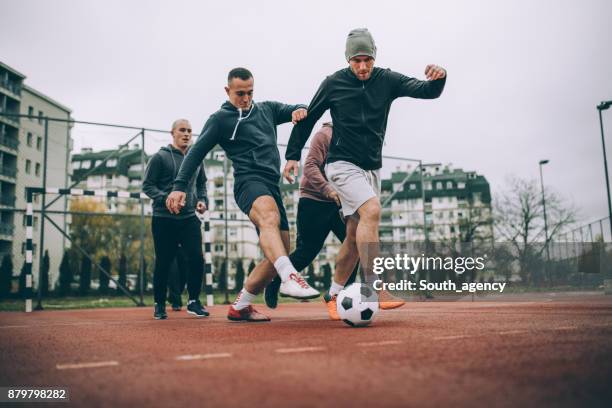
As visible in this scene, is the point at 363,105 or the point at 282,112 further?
the point at 282,112

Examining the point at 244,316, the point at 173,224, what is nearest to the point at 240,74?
the point at 244,316

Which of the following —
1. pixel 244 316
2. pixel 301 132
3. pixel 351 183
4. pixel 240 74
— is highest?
Answer: pixel 240 74

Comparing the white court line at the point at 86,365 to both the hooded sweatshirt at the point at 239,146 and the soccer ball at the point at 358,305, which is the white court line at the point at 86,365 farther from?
the hooded sweatshirt at the point at 239,146

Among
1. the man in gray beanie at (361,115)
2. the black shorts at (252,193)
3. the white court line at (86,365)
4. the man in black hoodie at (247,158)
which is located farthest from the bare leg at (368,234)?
the white court line at (86,365)

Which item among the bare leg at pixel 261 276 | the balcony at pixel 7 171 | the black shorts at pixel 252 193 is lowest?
the bare leg at pixel 261 276

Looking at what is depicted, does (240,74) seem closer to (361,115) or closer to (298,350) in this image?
(361,115)

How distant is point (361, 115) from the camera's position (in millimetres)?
4035

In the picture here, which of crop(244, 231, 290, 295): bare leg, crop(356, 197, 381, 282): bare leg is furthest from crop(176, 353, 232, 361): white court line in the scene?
crop(244, 231, 290, 295): bare leg

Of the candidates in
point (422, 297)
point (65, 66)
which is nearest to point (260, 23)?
point (422, 297)

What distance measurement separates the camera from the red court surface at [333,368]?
1476 mm

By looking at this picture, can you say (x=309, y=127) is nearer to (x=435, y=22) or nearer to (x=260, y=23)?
(x=435, y=22)

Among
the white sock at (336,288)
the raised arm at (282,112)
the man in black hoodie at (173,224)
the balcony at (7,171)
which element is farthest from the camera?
the balcony at (7,171)

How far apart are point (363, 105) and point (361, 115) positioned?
0.08 m

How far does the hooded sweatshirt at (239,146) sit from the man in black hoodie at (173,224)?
128 centimetres
